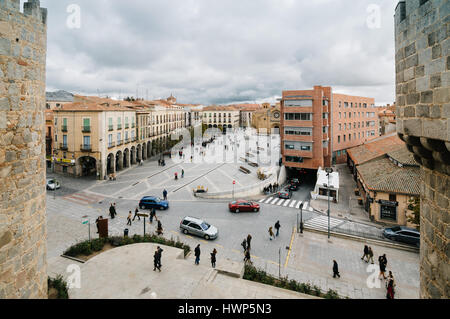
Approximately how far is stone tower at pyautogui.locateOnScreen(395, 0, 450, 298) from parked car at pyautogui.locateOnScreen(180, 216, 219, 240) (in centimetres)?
1454

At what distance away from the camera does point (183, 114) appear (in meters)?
78.4

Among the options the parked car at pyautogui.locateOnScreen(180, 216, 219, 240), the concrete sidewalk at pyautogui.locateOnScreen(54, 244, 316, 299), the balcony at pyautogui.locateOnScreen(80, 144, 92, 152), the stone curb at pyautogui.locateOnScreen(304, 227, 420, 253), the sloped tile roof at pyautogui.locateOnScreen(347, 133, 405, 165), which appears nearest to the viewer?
the concrete sidewalk at pyautogui.locateOnScreen(54, 244, 316, 299)

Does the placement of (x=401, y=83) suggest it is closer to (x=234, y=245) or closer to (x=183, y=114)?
(x=234, y=245)

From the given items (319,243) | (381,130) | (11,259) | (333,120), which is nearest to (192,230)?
(319,243)

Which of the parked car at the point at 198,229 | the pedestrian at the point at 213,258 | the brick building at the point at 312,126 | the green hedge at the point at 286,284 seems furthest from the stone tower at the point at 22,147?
the brick building at the point at 312,126

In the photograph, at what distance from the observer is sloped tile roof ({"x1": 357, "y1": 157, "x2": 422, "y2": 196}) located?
22141 millimetres

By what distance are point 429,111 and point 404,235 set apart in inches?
738

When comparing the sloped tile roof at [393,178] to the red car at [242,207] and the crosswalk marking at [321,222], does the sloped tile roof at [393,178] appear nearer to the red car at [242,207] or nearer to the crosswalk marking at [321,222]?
the crosswalk marking at [321,222]

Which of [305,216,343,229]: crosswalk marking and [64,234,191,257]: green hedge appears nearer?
[64,234,191,257]: green hedge

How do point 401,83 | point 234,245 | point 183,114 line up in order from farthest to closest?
point 183,114, point 234,245, point 401,83

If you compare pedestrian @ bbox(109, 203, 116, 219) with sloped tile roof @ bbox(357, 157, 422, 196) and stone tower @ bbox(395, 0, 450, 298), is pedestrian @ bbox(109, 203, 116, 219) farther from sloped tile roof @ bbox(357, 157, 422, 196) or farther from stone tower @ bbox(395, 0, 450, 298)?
sloped tile roof @ bbox(357, 157, 422, 196)

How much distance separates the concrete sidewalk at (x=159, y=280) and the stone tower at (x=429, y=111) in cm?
775

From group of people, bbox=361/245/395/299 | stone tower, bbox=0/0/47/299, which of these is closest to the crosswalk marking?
group of people, bbox=361/245/395/299

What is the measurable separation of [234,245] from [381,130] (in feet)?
275
